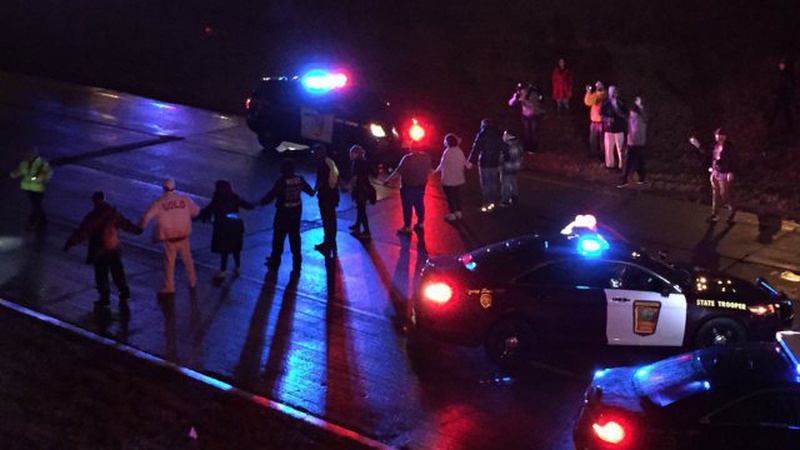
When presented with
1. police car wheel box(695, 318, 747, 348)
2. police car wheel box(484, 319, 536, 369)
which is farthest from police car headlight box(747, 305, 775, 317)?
police car wheel box(484, 319, 536, 369)

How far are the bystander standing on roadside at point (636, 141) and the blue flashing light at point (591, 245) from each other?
7.38 m

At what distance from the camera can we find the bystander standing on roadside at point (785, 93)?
1964 cm

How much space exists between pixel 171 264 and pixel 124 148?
917cm

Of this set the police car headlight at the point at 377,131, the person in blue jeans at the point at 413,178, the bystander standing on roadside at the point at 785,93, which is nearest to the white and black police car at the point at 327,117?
the police car headlight at the point at 377,131

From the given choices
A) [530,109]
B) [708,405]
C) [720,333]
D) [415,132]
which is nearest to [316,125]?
[415,132]

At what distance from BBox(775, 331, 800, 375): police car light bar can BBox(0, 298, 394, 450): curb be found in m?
3.41

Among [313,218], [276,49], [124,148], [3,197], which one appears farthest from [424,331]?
[276,49]

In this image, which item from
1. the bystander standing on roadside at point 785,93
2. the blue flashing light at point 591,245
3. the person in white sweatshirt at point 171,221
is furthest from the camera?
the bystander standing on roadside at point 785,93

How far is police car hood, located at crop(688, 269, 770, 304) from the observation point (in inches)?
406

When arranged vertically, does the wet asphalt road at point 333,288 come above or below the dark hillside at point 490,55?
below

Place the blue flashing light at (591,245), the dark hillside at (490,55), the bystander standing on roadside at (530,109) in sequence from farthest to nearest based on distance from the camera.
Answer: the dark hillside at (490,55)
the bystander standing on roadside at (530,109)
the blue flashing light at (591,245)

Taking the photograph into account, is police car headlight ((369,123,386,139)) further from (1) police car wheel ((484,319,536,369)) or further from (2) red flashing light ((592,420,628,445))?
(2) red flashing light ((592,420,628,445))

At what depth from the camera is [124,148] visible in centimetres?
2045

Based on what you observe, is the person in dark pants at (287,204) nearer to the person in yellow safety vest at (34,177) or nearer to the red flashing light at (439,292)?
the red flashing light at (439,292)
